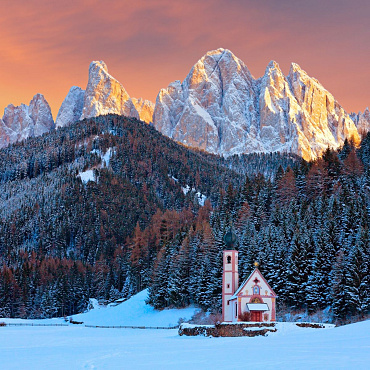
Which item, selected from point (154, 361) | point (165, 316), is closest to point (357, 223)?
point (165, 316)

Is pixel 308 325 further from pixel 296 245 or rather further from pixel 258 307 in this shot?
pixel 296 245

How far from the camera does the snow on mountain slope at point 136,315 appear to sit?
256 ft

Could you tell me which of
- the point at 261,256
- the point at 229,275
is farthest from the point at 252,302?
the point at 261,256

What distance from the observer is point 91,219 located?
194 meters

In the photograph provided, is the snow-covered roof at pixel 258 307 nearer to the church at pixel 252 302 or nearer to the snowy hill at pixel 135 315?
the church at pixel 252 302

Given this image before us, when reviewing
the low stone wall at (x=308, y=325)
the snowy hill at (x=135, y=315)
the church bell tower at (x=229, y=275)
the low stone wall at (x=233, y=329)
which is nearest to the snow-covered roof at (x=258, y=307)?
the church bell tower at (x=229, y=275)

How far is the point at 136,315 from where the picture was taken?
88000mm

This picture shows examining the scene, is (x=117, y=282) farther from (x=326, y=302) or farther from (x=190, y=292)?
(x=326, y=302)

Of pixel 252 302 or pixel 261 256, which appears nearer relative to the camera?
pixel 252 302

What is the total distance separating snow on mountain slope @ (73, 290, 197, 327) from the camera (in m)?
78.1

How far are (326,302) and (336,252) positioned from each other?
6834 millimetres

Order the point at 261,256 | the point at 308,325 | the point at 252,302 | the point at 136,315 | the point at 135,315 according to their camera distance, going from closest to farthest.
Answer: the point at 308,325, the point at 252,302, the point at 261,256, the point at 136,315, the point at 135,315

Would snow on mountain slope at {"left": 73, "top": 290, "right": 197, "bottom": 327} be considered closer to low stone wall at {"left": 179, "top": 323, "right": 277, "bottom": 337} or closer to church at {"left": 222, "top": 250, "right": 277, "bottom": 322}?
church at {"left": 222, "top": 250, "right": 277, "bottom": 322}

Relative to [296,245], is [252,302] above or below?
below
